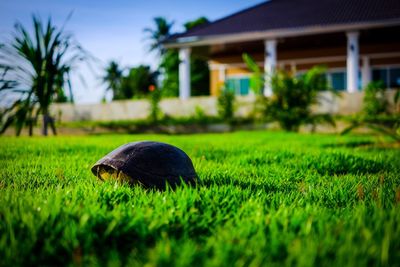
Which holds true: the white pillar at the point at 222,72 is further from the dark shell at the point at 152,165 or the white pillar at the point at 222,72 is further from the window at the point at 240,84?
the dark shell at the point at 152,165

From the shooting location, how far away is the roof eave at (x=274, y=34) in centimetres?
1587

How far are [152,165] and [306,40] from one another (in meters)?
20.2

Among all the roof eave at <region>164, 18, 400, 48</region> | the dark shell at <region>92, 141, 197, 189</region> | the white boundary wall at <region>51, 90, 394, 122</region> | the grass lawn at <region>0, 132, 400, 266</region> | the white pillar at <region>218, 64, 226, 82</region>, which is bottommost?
the grass lawn at <region>0, 132, 400, 266</region>

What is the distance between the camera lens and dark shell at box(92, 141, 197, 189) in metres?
2.83

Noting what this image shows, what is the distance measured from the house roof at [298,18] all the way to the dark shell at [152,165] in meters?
15.4

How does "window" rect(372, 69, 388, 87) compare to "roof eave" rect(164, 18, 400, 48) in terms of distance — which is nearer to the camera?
"roof eave" rect(164, 18, 400, 48)

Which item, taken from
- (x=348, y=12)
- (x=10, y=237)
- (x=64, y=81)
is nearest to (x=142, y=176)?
(x=10, y=237)

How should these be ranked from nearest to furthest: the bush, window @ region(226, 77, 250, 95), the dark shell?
the dark shell
the bush
window @ region(226, 77, 250, 95)

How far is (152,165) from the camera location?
2848 mm

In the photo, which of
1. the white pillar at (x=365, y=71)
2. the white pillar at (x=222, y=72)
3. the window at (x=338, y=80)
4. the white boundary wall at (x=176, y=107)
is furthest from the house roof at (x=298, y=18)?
the window at (x=338, y=80)

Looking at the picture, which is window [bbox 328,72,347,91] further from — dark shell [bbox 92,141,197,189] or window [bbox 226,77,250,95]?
dark shell [bbox 92,141,197,189]

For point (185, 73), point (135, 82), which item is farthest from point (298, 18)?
point (135, 82)

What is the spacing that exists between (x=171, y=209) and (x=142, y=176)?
856 mm

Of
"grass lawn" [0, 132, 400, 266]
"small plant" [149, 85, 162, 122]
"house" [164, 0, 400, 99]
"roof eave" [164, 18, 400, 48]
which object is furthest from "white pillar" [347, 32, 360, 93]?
"grass lawn" [0, 132, 400, 266]
